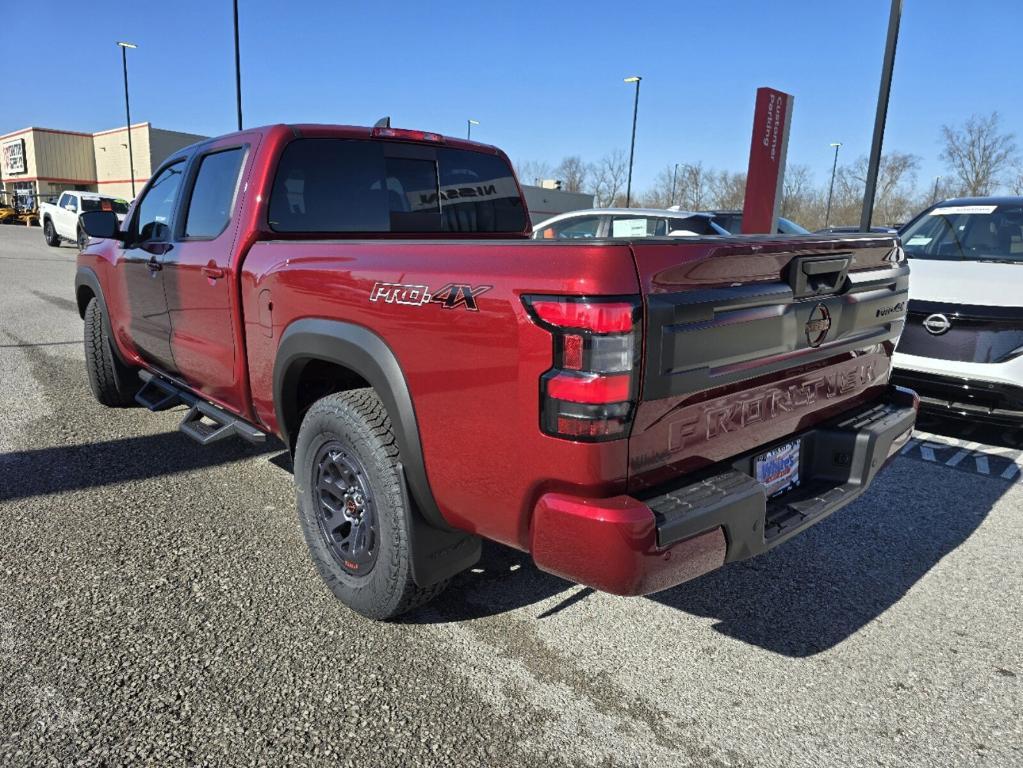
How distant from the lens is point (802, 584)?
3.15m

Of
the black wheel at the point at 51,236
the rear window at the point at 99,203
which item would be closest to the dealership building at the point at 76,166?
the black wheel at the point at 51,236

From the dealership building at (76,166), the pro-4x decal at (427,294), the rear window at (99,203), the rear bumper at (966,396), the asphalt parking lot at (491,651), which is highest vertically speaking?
the dealership building at (76,166)

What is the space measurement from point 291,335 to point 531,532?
137cm

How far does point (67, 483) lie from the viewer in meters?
4.03

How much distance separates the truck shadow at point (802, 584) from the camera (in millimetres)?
2838

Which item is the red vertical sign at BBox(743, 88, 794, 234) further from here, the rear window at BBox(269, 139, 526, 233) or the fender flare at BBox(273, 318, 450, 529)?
the fender flare at BBox(273, 318, 450, 529)

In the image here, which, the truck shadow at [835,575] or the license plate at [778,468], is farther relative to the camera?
the truck shadow at [835,575]

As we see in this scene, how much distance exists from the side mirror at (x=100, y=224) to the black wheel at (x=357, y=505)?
247 cm

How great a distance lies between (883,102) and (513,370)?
30.9 ft

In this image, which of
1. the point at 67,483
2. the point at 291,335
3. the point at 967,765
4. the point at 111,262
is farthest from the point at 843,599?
the point at 111,262

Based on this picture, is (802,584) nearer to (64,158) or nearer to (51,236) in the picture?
(51,236)

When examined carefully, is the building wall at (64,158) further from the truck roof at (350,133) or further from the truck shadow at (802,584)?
the truck shadow at (802,584)

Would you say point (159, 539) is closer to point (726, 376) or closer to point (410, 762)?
point (410, 762)

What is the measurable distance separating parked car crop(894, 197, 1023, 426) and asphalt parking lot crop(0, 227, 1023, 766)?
97cm
